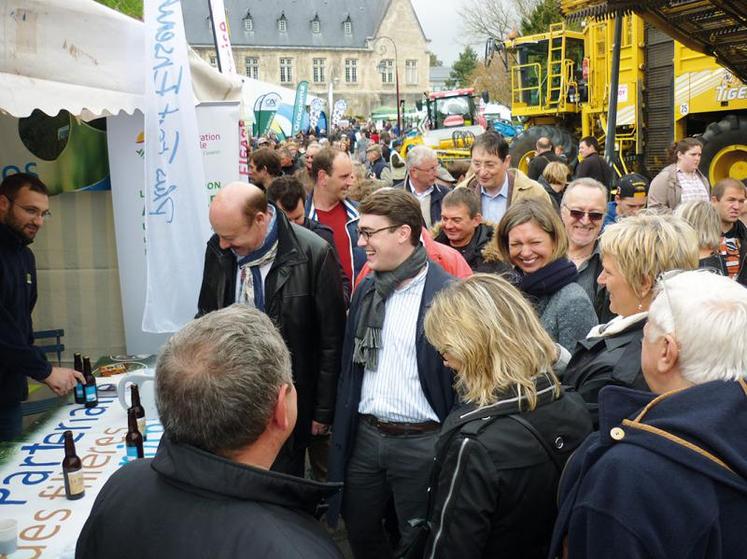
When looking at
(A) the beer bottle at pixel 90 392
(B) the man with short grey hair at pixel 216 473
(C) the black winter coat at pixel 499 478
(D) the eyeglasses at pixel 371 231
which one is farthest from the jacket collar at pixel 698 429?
(A) the beer bottle at pixel 90 392

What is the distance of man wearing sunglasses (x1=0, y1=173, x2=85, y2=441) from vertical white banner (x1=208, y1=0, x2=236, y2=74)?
93.6 inches

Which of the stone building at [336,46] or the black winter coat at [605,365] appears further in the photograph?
the stone building at [336,46]

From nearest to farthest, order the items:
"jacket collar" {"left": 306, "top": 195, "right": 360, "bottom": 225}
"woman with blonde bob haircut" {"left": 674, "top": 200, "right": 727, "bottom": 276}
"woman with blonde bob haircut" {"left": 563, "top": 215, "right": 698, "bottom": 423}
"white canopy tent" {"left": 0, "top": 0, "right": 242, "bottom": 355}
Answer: "woman with blonde bob haircut" {"left": 563, "top": 215, "right": 698, "bottom": 423} < "white canopy tent" {"left": 0, "top": 0, "right": 242, "bottom": 355} < "woman with blonde bob haircut" {"left": 674, "top": 200, "right": 727, "bottom": 276} < "jacket collar" {"left": 306, "top": 195, "right": 360, "bottom": 225}

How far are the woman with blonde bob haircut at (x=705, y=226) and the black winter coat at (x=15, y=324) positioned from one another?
3.47 metres

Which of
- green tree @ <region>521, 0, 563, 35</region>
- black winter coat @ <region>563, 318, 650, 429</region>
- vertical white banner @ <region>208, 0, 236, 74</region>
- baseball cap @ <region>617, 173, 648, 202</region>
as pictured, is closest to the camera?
black winter coat @ <region>563, 318, 650, 429</region>

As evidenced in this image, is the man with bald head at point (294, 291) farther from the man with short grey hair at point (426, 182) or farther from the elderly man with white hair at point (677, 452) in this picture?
the man with short grey hair at point (426, 182)

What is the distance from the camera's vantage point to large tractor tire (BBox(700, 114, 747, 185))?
405 inches

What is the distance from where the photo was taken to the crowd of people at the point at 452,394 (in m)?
1.40

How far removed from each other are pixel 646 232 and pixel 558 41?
14.3 m

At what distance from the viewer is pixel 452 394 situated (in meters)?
2.71

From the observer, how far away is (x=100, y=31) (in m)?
3.86

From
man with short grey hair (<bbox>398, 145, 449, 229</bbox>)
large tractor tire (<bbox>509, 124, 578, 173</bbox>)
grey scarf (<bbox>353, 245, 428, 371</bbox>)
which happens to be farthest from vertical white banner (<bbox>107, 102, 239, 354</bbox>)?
large tractor tire (<bbox>509, 124, 578, 173</bbox>)

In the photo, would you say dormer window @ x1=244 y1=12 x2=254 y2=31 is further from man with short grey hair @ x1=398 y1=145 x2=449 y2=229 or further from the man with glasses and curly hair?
the man with glasses and curly hair

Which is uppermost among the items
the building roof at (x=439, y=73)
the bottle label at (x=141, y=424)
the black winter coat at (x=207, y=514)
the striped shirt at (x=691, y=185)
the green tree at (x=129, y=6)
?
the building roof at (x=439, y=73)
